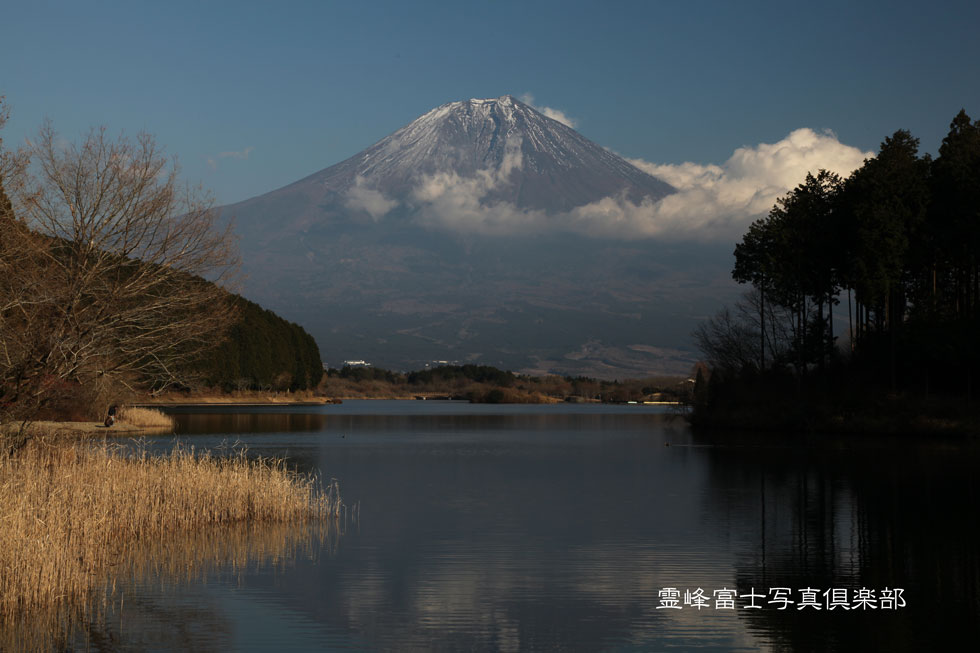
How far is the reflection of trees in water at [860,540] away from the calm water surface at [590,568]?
5 centimetres

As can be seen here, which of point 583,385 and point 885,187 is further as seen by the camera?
point 583,385

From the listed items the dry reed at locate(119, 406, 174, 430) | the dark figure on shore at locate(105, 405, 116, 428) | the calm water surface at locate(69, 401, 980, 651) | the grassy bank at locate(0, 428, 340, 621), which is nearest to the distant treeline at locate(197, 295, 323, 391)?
the dry reed at locate(119, 406, 174, 430)

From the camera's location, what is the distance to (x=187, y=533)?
2058 cm

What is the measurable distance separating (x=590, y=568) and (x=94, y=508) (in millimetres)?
8900

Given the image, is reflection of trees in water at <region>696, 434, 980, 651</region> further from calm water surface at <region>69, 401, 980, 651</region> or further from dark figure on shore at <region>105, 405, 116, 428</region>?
dark figure on shore at <region>105, 405, 116, 428</region>

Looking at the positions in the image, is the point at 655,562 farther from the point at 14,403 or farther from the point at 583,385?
the point at 583,385

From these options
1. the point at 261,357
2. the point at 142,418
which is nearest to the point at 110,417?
the point at 142,418

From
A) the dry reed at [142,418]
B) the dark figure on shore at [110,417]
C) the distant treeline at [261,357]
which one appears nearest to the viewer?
the dark figure on shore at [110,417]

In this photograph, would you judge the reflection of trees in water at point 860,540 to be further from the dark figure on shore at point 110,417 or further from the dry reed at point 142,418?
the dry reed at point 142,418

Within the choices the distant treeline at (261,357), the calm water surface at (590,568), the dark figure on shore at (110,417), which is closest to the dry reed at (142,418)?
the dark figure on shore at (110,417)

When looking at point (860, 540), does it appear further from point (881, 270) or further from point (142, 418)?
point (142, 418)

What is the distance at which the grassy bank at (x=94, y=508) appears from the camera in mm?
14188

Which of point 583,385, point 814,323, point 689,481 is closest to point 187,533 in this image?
point 689,481

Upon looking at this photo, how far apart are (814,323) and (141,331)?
45.7 m
